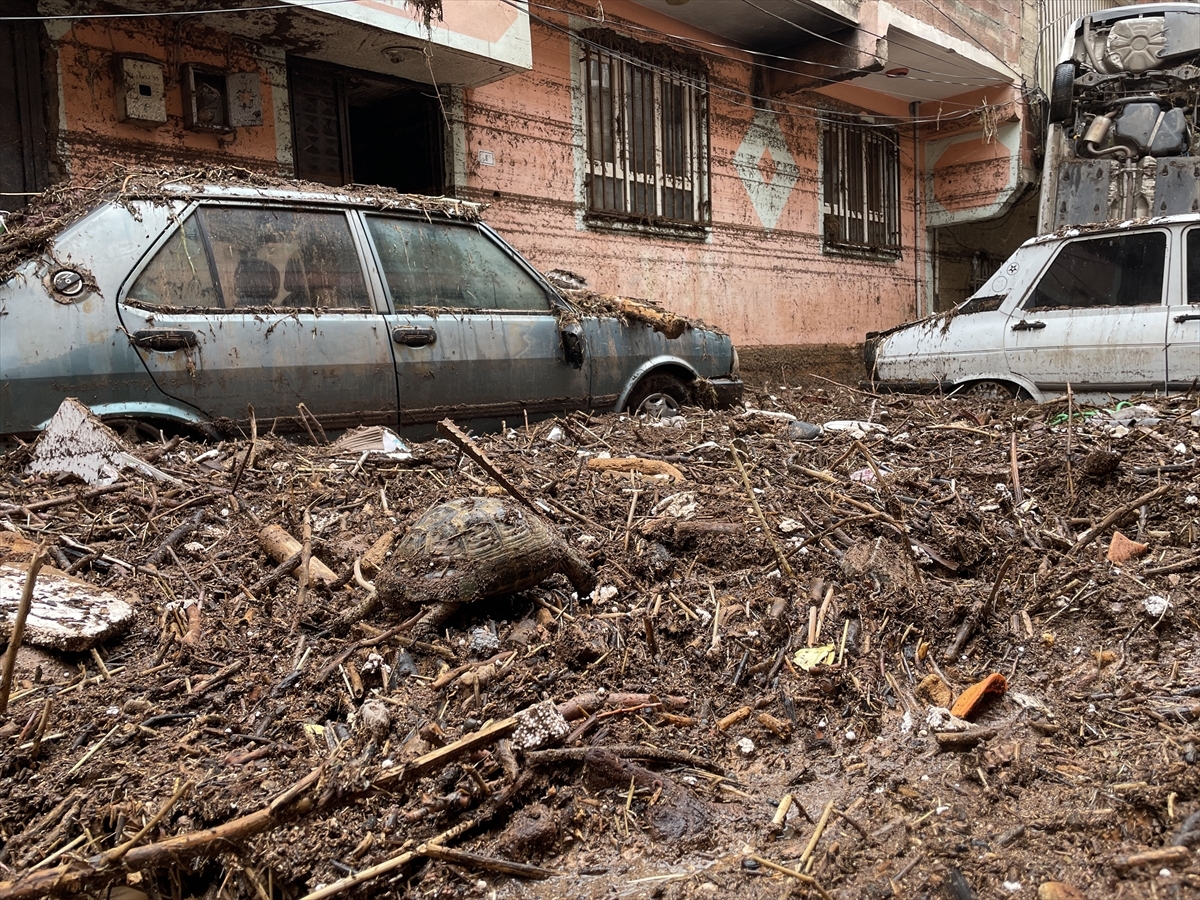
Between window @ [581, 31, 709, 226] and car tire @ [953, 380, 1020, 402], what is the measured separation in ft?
14.5

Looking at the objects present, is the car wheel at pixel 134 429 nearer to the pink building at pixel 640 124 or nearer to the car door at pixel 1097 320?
the pink building at pixel 640 124

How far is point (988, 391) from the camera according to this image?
21.8ft

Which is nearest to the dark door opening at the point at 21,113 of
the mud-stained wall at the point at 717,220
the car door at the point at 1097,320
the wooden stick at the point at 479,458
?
the mud-stained wall at the point at 717,220

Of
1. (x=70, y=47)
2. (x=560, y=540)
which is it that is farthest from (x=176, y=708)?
(x=70, y=47)

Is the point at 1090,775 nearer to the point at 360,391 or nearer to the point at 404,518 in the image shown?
the point at 404,518

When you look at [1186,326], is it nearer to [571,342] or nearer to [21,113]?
[571,342]

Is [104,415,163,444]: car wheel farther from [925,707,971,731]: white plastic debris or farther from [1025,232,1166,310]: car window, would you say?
[1025,232,1166,310]: car window

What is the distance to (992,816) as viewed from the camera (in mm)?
1841

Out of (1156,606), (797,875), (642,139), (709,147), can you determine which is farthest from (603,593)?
(709,147)

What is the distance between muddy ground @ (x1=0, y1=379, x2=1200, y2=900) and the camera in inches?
70.8

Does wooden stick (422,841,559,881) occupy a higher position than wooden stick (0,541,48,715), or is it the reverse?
wooden stick (0,541,48,715)

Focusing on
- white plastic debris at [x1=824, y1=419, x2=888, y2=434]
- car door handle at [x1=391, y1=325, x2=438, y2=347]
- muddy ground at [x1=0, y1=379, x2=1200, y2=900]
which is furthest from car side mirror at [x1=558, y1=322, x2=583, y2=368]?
white plastic debris at [x1=824, y1=419, x2=888, y2=434]

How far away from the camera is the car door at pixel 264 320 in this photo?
3.88 meters

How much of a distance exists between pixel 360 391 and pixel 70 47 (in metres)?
3.71
